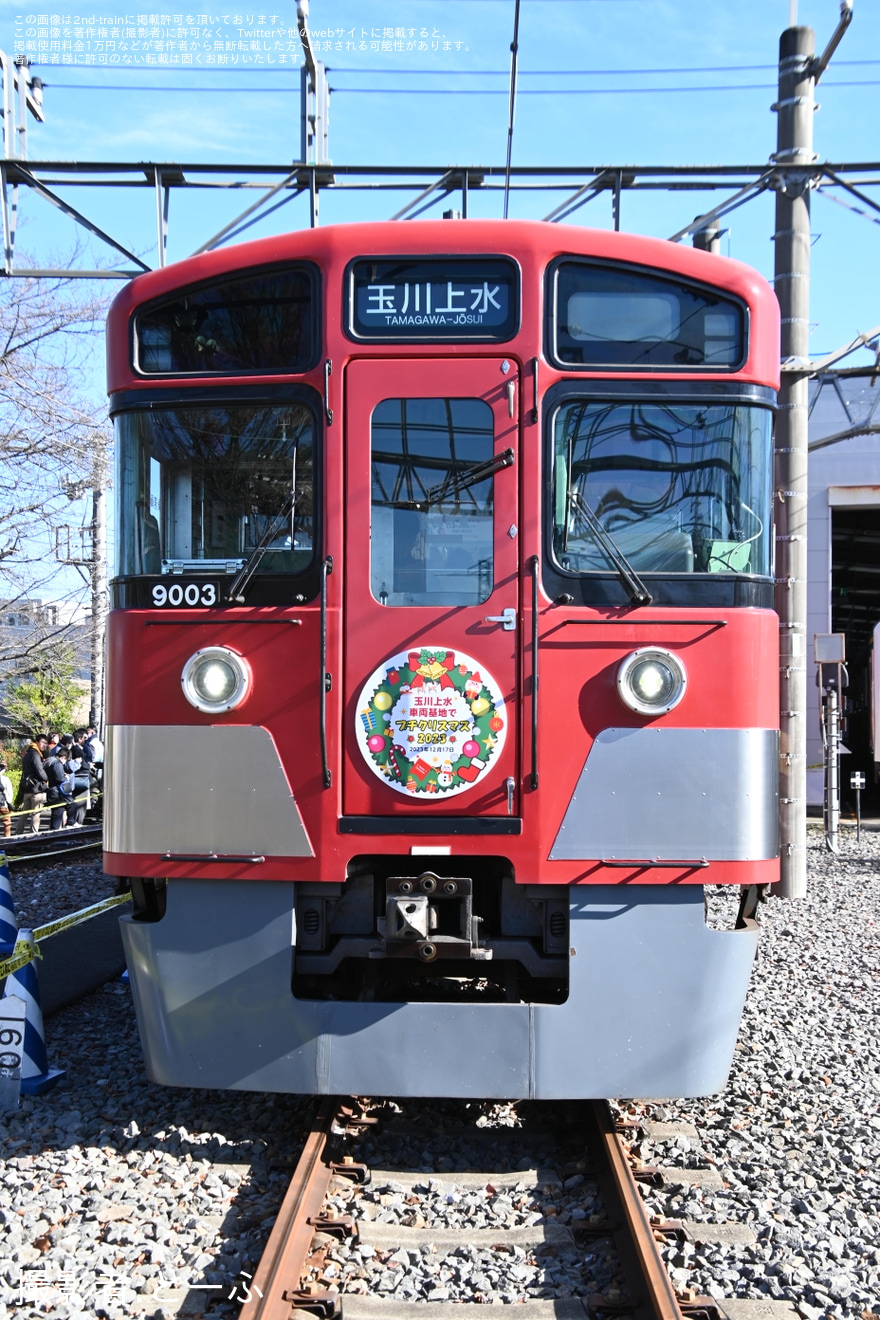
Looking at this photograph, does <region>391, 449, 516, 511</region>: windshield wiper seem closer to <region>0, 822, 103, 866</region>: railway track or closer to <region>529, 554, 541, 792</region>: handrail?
<region>529, 554, 541, 792</region>: handrail

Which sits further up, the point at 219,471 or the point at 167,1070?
the point at 219,471

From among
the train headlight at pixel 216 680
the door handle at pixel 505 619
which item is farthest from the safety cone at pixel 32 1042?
the door handle at pixel 505 619

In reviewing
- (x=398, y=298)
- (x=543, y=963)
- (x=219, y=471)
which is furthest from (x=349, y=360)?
(x=543, y=963)

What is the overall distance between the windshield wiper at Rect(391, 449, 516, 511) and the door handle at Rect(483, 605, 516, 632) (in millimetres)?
486

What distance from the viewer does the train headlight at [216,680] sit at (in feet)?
15.1

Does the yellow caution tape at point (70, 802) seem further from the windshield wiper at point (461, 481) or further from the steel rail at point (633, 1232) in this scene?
the steel rail at point (633, 1232)

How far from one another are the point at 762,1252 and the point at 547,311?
11.0 ft

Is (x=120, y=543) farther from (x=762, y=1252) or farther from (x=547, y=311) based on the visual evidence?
(x=762, y=1252)

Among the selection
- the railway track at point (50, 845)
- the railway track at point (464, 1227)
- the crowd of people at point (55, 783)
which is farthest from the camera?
the crowd of people at point (55, 783)

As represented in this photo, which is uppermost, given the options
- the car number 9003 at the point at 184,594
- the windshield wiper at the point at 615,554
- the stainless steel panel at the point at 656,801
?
the windshield wiper at the point at 615,554

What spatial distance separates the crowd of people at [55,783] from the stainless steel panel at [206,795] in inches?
569

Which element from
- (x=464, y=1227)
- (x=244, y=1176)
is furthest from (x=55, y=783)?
(x=464, y=1227)

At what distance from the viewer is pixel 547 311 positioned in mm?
4652

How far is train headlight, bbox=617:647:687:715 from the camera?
4.51m
